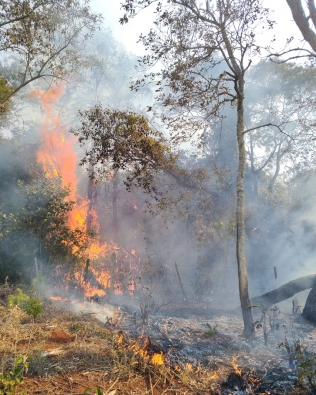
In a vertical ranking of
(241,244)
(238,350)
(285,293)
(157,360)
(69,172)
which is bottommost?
(238,350)

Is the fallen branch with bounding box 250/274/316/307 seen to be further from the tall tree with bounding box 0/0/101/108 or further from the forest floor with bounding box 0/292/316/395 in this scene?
the tall tree with bounding box 0/0/101/108

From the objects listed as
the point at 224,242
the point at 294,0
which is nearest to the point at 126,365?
the point at 294,0

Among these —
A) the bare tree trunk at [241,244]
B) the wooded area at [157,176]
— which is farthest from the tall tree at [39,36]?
the bare tree trunk at [241,244]

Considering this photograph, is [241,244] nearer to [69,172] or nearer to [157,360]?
[157,360]

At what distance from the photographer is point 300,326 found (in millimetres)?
10398

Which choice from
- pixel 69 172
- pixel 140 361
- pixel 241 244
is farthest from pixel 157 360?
pixel 69 172

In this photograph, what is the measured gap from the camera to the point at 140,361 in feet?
16.9

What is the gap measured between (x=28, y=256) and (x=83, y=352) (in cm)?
1188

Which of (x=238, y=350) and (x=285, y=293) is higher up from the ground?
(x=285, y=293)

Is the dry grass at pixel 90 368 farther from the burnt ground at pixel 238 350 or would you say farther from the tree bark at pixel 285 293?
the tree bark at pixel 285 293

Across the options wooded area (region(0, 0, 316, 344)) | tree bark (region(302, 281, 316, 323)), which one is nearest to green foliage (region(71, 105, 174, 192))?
wooded area (region(0, 0, 316, 344))

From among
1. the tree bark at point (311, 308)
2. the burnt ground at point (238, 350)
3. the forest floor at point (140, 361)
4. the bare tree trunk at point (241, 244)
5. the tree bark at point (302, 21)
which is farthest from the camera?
the tree bark at point (311, 308)

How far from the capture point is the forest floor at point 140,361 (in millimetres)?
4531

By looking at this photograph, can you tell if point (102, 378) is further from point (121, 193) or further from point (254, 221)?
point (121, 193)
